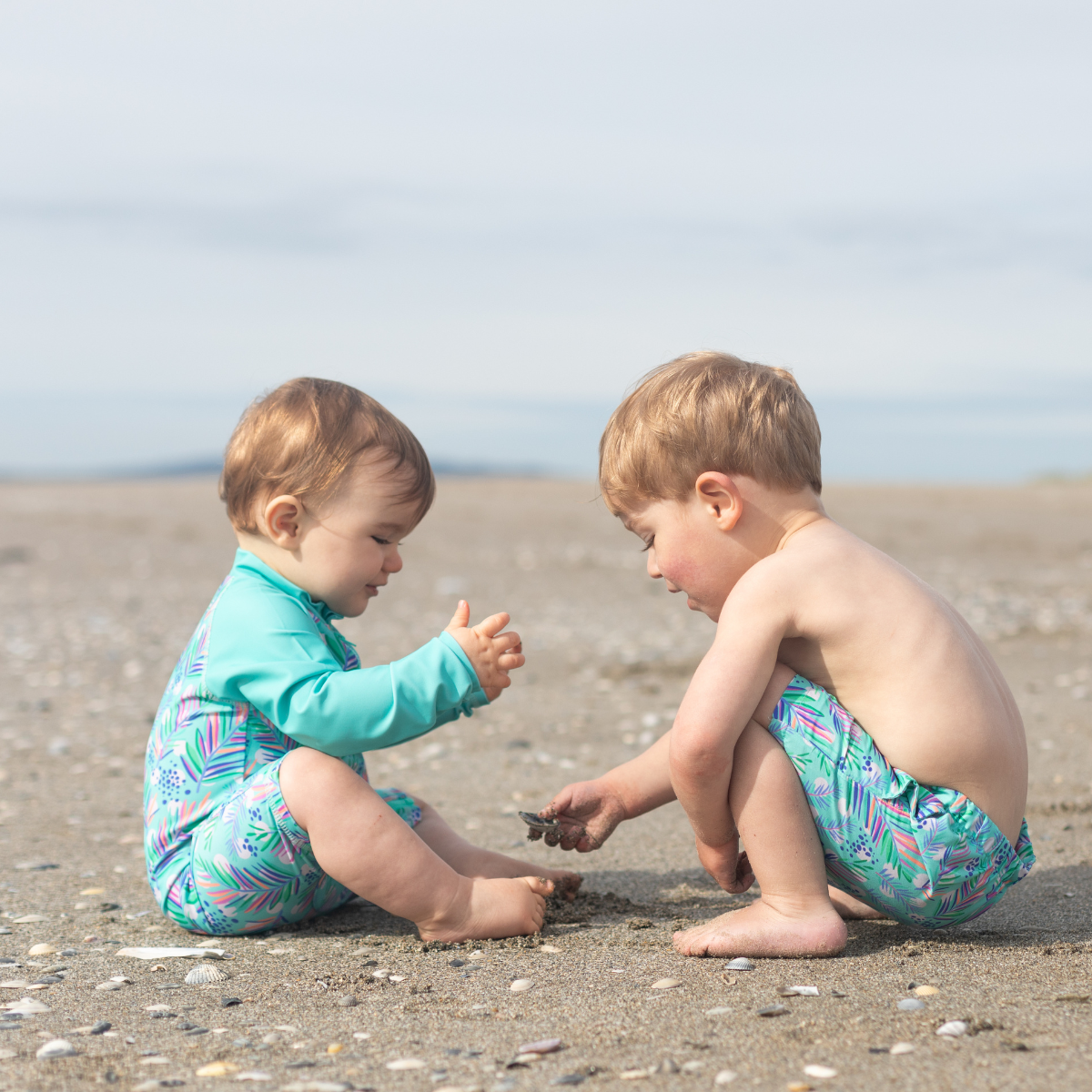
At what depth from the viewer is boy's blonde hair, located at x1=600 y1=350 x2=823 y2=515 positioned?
10.3ft

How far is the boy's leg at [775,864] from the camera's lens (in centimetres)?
293

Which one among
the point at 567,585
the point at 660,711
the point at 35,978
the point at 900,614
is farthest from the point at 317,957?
the point at 567,585

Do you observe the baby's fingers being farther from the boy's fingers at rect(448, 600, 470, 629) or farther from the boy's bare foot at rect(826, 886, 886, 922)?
the boy's bare foot at rect(826, 886, 886, 922)

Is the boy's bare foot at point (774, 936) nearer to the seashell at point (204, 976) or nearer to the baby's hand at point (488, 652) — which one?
the baby's hand at point (488, 652)

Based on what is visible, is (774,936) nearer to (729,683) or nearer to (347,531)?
(729,683)

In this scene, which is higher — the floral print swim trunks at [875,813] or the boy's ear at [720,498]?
the boy's ear at [720,498]

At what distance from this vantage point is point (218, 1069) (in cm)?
235

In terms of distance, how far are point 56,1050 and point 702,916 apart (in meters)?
1.83

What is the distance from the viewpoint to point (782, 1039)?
2.38 metres

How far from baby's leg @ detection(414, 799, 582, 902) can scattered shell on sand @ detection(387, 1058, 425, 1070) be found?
1215mm

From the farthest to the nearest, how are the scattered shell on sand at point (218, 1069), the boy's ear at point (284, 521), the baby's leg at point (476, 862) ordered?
the baby's leg at point (476, 862), the boy's ear at point (284, 521), the scattered shell on sand at point (218, 1069)

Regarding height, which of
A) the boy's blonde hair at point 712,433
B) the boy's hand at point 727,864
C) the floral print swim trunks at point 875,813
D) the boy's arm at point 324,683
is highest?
Answer: the boy's blonde hair at point 712,433

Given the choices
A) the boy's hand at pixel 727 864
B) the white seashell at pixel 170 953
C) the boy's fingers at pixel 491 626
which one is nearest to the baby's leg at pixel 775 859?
the boy's hand at pixel 727 864

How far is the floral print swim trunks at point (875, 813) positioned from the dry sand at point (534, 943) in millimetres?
208
